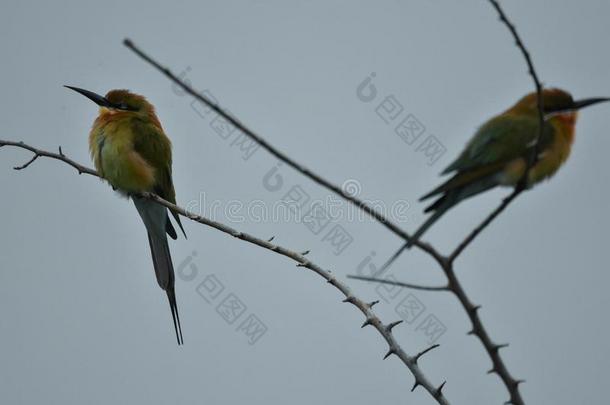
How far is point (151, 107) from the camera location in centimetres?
412

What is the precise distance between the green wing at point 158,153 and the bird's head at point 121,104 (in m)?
0.13

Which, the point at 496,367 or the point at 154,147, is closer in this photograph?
the point at 496,367

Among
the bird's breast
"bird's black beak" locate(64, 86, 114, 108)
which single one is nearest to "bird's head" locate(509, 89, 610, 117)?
the bird's breast

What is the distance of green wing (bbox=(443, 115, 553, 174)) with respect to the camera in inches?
83.7

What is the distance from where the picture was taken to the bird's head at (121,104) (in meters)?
3.94

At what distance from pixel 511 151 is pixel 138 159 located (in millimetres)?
2182

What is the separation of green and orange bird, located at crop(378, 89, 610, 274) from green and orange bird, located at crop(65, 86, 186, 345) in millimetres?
1856

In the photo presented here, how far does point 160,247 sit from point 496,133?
2111 millimetres

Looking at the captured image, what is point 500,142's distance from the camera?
221 cm

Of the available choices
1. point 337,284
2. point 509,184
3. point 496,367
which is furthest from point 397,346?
point 509,184

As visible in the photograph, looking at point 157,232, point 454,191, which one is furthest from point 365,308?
point 157,232

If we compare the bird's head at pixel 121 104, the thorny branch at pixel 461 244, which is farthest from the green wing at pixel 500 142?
the bird's head at pixel 121 104

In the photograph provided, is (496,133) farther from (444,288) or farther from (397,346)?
(444,288)

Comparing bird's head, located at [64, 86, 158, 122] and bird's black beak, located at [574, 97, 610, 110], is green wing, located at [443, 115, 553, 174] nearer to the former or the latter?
bird's black beak, located at [574, 97, 610, 110]
